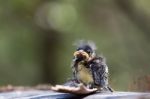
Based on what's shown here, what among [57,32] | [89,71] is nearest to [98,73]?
[89,71]

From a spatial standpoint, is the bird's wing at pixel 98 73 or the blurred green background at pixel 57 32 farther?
the blurred green background at pixel 57 32

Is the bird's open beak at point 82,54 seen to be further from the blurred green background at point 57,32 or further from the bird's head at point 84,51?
the blurred green background at point 57,32

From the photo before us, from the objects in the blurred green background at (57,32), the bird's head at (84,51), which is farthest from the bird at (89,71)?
the blurred green background at (57,32)

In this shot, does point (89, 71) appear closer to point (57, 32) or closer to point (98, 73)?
point (98, 73)

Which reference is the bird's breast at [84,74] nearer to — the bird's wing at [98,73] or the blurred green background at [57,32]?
the bird's wing at [98,73]

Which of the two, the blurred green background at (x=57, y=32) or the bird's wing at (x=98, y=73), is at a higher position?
the blurred green background at (x=57, y=32)

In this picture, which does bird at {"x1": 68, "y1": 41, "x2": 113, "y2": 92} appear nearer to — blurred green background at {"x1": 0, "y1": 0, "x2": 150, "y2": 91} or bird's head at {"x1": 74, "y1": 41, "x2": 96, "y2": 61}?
bird's head at {"x1": 74, "y1": 41, "x2": 96, "y2": 61}

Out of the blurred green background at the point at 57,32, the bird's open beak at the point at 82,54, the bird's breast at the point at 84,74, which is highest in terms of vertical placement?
the blurred green background at the point at 57,32

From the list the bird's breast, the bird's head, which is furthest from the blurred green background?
the bird's breast
